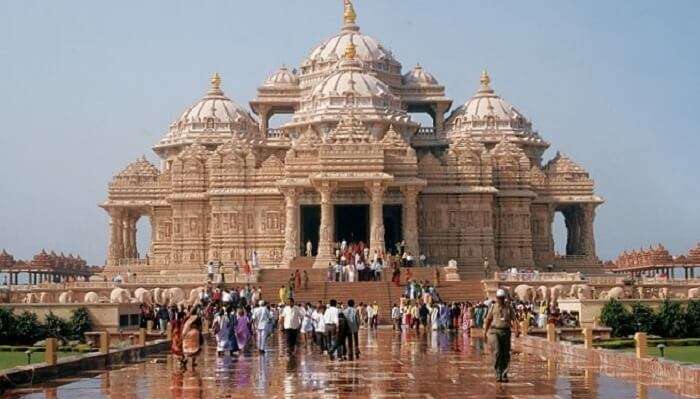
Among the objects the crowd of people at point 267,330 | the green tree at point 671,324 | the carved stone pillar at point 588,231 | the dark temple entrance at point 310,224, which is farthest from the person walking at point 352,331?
the carved stone pillar at point 588,231

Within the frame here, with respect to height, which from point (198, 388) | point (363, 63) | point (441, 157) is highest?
point (363, 63)

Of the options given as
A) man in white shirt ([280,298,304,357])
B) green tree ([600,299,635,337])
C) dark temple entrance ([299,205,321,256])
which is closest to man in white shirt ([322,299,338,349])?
man in white shirt ([280,298,304,357])

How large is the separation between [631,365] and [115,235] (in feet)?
190

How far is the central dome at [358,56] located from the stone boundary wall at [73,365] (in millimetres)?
49564

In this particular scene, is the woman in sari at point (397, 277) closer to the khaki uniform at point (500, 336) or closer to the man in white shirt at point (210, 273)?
the man in white shirt at point (210, 273)

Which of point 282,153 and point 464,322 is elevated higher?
point 282,153

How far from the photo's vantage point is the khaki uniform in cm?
2188

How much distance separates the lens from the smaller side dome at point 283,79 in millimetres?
84950

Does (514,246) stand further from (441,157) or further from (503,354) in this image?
(503,354)

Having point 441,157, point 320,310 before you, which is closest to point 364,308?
point 320,310

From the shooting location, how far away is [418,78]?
84562 mm

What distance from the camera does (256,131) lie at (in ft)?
271

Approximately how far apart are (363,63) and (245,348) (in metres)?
50.6

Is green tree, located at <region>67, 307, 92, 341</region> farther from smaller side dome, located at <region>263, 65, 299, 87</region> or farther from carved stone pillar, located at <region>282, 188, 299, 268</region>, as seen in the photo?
smaller side dome, located at <region>263, 65, 299, 87</region>
